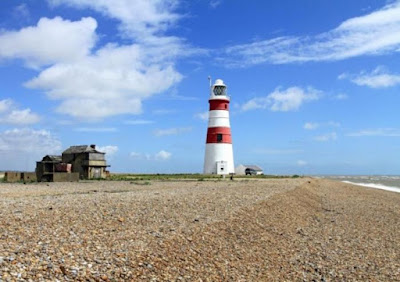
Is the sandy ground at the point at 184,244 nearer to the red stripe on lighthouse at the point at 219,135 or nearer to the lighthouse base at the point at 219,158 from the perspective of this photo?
the lighthouse base at the point at 219,158

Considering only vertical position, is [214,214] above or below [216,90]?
below

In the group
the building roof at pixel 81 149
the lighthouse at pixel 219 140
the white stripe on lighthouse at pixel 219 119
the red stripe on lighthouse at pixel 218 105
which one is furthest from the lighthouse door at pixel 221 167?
the building roof at pixel 81 149

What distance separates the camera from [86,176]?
4744 centimetres

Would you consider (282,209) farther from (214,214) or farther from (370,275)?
(370,275)

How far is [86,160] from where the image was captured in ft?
157

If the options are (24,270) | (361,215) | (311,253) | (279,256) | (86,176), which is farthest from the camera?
(86,176)

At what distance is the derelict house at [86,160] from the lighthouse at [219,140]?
1212 cm

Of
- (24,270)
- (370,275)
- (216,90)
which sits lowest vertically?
(370,275)

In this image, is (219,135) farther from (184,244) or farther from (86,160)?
(184,244)

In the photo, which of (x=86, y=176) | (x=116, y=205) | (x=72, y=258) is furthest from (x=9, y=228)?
(x=86, y=176)

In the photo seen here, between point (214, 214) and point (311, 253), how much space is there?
3.68 meters

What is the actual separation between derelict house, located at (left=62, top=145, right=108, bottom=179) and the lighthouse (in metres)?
12.1

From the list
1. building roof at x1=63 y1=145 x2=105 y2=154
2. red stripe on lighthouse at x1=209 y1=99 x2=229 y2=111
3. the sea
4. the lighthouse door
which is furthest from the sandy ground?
the sea

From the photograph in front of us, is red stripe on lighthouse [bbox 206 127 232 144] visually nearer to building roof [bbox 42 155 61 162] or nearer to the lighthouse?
the lighthouse
